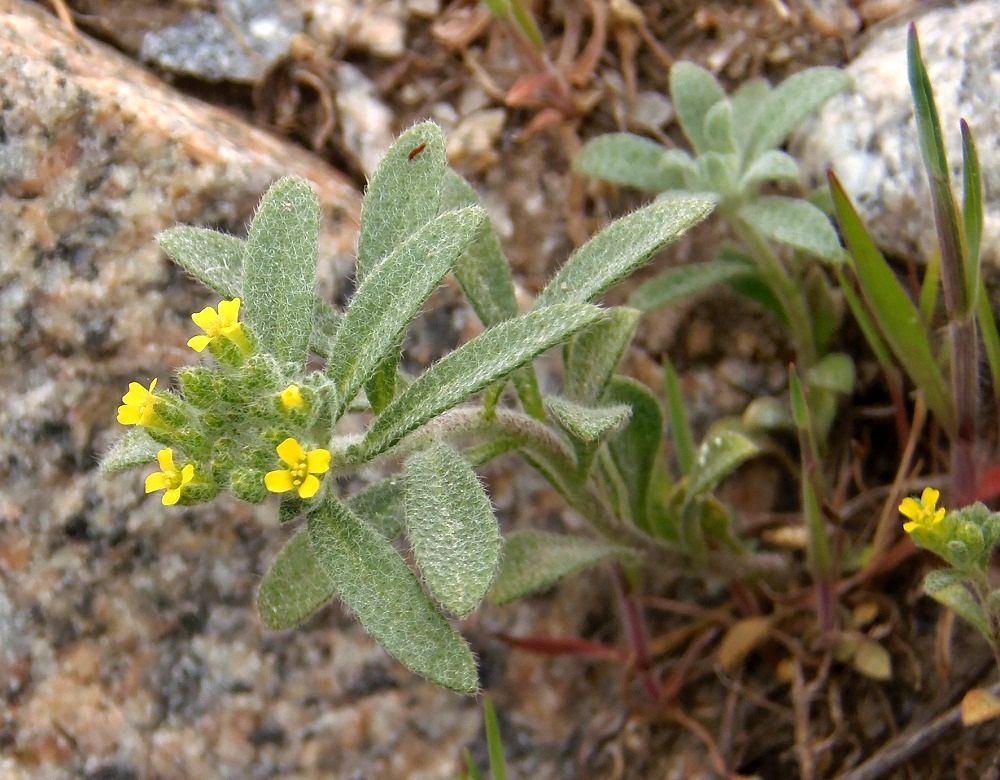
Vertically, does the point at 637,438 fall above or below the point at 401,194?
below

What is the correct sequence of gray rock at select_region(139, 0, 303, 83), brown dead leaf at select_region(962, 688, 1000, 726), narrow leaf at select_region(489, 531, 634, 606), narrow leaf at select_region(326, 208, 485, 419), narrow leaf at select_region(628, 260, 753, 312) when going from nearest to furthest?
narrow leaf at select_region(326, 208, 485, 419) → brown dead leaf at select_region(962, 688, 1000, 726) → narrow leaf at select_region(489, 531, 634, 606) → narrow leaf at select_region(628, 260, 753, 312) → gray rock at select_region(139, 0, 303, 83)

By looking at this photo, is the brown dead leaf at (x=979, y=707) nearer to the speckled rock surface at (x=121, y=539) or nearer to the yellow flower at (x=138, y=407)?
the speckled rock surface at (x=121, y=539)

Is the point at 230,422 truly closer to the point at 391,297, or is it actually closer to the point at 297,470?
the point at 297,470

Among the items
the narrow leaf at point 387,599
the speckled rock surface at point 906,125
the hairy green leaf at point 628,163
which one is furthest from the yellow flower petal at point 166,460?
the speckled rock surface at point 906,125

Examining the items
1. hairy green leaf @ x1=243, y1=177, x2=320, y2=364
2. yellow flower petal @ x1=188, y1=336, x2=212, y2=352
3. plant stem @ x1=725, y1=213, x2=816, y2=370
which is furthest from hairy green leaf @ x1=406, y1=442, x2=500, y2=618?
plant stem @ x1=725, y1=213, x2=816, y2=370

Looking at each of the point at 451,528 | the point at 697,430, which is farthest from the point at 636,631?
the point at 451,528

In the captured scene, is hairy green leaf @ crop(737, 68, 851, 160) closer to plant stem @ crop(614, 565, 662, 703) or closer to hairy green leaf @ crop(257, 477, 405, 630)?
plant stem @ crop(614, 565, 662, 703)
